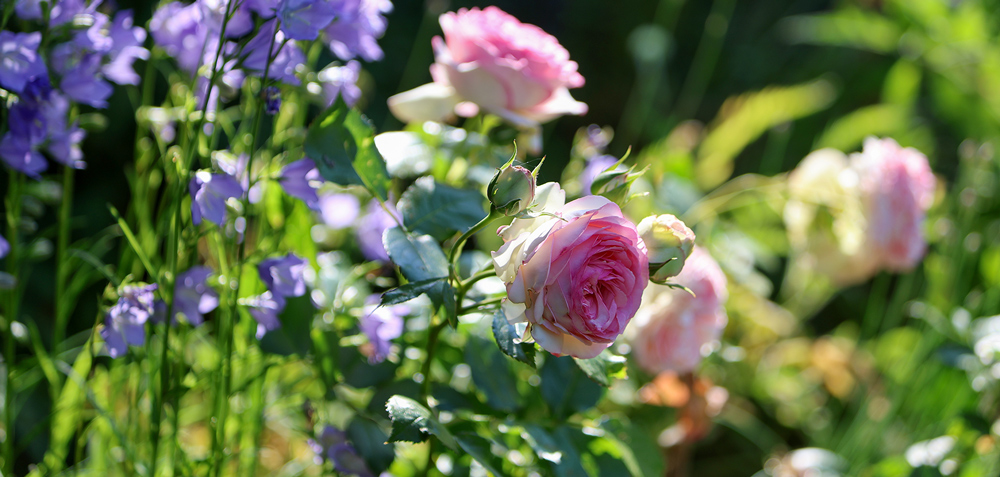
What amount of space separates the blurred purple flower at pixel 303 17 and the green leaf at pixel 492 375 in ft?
0.61

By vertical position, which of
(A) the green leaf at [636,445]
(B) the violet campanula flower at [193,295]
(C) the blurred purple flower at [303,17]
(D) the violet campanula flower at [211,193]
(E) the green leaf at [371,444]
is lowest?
(A) the green leaf at [636,445]

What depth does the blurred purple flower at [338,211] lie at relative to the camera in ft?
1.49

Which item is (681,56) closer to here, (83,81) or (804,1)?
(804,1)

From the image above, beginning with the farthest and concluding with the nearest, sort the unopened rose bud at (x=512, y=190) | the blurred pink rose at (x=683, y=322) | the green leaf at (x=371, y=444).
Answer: the blurred pink rose at (x=683, y=322), the green leaf at (x=371, y=444), the unopened rose bud at (x=512, y=190)

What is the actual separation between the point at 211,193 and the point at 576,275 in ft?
0.53

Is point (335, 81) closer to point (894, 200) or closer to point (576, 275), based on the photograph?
point (576, 275)

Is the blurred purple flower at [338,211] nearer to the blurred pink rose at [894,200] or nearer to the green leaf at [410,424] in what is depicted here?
the green leaf at [410,424]

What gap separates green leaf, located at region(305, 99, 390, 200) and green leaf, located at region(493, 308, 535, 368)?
3.7 inches

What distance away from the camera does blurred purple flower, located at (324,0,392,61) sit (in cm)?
34

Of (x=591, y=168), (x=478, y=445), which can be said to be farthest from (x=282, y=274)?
(x=591, y=168)

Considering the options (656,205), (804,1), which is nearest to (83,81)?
(656,205)

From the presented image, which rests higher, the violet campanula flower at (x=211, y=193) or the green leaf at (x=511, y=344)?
the violet campanula flower at (x=211, y=193)

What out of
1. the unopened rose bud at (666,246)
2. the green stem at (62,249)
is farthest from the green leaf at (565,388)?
the green stem at (62,249)

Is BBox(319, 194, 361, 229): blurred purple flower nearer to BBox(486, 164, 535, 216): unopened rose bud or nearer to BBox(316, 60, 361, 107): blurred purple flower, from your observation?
BBox(316, 60, 361, 107): blurred purple flower
